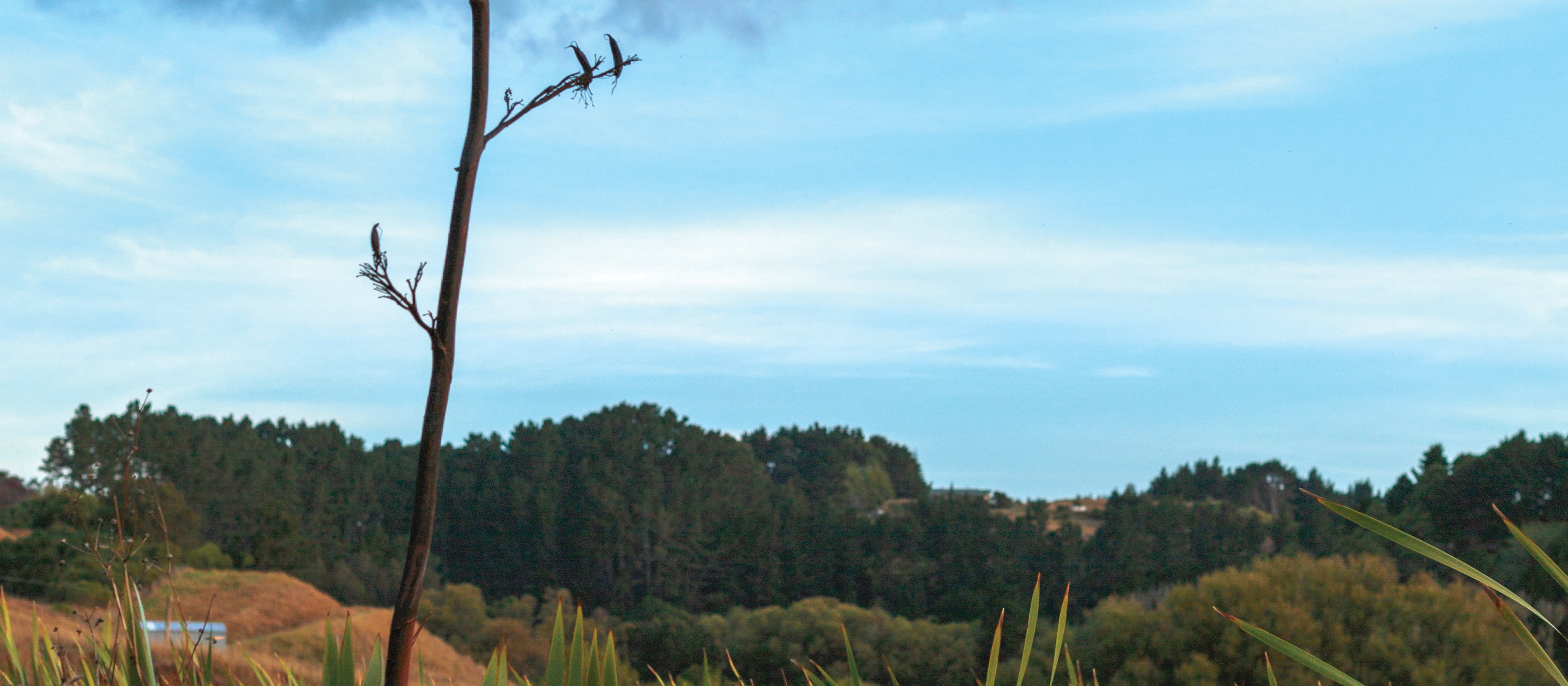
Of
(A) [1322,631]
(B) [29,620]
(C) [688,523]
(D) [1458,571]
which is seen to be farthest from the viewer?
(C) [688,523]

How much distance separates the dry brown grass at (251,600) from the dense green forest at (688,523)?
2.88 meters

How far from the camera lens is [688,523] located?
192 feet

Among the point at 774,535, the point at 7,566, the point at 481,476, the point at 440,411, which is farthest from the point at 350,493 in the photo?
the point at 440,411

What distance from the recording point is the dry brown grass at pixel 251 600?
30.1 m

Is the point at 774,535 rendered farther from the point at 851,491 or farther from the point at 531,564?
the point at 851,491

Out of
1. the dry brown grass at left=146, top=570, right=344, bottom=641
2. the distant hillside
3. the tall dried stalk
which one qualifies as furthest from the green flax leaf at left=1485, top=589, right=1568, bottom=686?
the distant hillside

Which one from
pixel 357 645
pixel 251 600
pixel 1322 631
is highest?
pixel 1322 631

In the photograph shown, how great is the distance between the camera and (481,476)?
6612 cm

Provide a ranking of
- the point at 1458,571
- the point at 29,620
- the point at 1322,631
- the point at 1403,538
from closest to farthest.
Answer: the point at 1403,538
the point at 1458,571
the point at 29,620
the point at 1322,631

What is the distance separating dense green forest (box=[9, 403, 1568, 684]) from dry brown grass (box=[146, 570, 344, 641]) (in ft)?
9.45

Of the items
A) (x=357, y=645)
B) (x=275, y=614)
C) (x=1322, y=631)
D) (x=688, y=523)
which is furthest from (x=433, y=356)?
(x=688, y=523)

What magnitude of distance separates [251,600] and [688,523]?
28.0m

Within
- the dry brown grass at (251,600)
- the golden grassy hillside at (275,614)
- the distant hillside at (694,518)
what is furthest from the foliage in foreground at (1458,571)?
the distant hillside at (694,518)

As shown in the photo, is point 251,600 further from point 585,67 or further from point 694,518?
point 585,67
